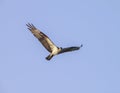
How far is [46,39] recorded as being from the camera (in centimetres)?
8775

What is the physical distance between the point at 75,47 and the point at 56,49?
4.46 ft

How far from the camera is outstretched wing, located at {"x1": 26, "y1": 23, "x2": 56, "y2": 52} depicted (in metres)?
87.5

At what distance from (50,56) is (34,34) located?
6.05 ft

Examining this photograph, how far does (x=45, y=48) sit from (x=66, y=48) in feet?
5.29

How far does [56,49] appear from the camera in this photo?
87.7 metres

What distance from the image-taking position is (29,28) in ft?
287

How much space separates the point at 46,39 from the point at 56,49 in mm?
959

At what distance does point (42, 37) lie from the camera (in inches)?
3457

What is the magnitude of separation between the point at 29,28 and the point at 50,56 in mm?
2368

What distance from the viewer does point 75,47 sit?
8725cm

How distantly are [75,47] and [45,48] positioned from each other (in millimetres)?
2264

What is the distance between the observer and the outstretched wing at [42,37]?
8750 cm

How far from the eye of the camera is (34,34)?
87.8 metres

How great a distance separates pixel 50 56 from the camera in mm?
87625
